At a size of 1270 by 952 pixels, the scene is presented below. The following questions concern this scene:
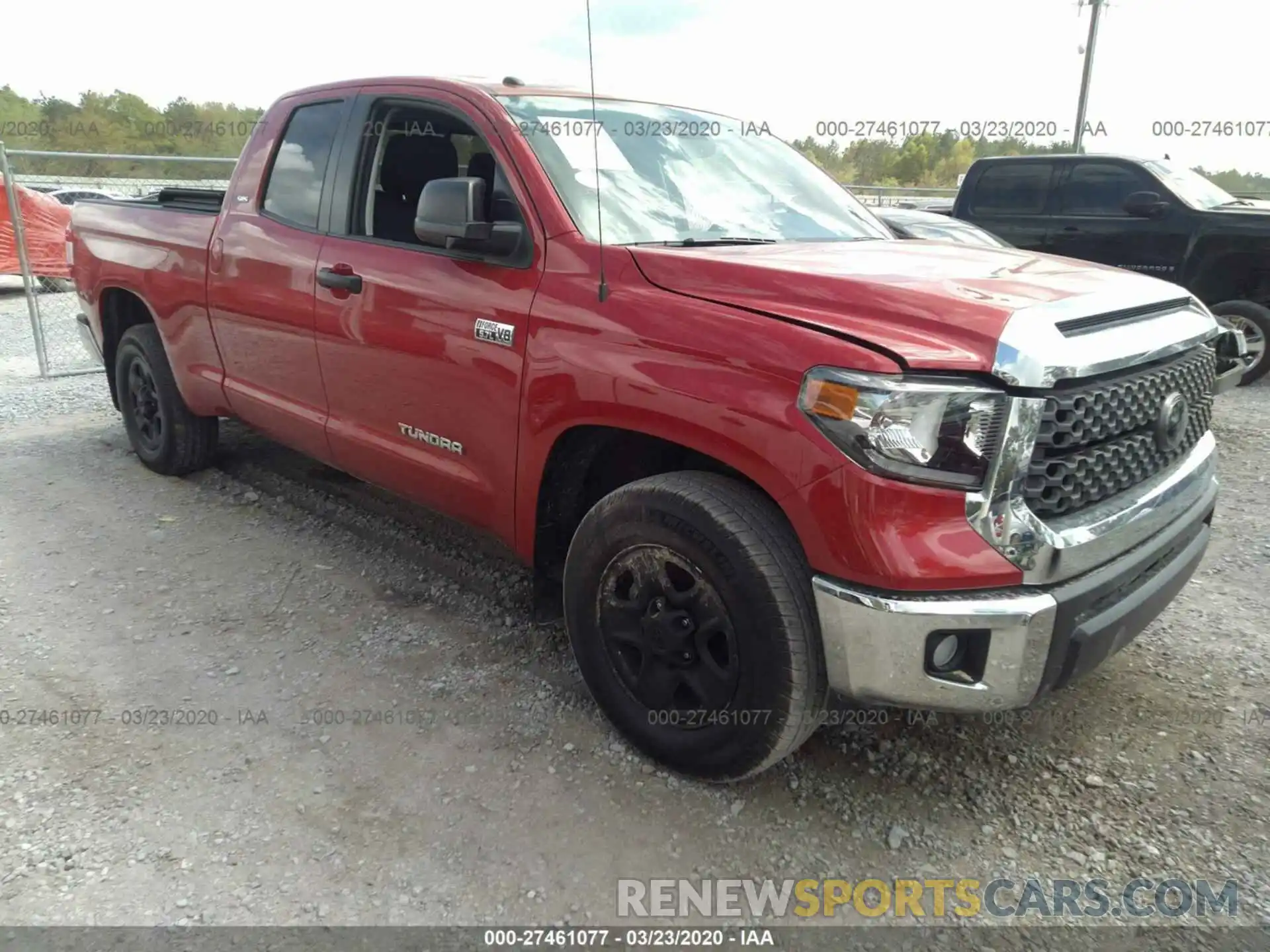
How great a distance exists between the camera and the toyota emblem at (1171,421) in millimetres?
2465

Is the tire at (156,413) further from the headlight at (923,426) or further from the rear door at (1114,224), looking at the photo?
the rear door at (1114,224)

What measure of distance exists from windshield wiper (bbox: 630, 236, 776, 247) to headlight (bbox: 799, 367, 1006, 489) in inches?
38.3

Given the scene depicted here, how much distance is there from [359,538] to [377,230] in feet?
5.11

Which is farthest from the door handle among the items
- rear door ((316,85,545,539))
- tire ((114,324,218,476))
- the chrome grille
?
the chrome grille

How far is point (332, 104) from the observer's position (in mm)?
3742

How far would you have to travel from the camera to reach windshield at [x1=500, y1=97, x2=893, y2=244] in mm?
2912

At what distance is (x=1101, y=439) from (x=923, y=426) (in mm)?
578

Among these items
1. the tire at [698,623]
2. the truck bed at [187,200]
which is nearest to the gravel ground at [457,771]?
the tire at [698,623]

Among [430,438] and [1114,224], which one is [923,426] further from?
[1114,224]

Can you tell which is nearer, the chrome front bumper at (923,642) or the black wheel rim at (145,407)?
the chrome front bumper at (923,642)

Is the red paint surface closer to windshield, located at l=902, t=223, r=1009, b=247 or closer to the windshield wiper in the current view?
the windshield wiper

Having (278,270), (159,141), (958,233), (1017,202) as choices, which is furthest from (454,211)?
(159,141)

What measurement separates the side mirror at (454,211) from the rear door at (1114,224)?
739 cm

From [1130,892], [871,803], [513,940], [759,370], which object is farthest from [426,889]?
[1130,892]
